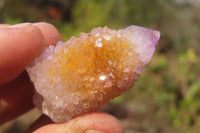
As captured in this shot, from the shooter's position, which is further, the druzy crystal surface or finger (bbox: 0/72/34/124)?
finger (bbox: 0/72/34/124)

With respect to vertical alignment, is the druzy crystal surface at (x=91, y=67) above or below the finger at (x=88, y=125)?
above

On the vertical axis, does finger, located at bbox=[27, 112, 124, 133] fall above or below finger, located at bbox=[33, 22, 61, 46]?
below

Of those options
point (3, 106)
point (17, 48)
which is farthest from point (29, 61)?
point (3, 106)

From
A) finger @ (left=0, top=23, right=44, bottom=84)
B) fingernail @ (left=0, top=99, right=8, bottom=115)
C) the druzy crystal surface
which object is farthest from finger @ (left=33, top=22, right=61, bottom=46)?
fingernail @ (left=0, top=99, right=8, bottom=115)

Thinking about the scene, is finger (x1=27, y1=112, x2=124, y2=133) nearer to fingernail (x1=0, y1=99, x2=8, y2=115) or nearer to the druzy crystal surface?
the druzy crystal surface

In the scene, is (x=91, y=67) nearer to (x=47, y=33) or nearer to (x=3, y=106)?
(x=47, y=33)

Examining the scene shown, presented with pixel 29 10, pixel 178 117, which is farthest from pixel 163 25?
pixel 29 10

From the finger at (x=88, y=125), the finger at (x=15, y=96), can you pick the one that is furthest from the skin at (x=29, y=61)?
the finger at (x=15, y=96)

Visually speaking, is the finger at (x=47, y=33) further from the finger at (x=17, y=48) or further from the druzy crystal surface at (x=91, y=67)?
the druzy crystal surface at (x=91, y=67)
